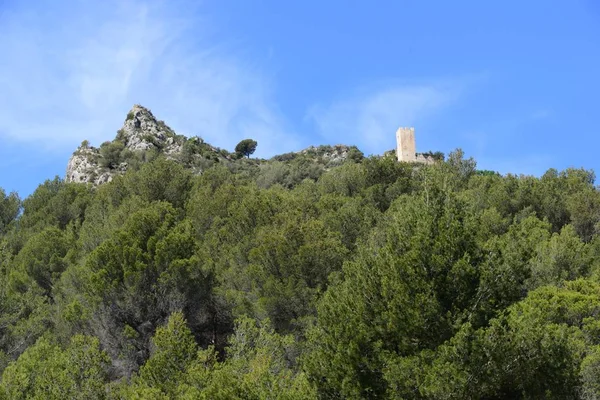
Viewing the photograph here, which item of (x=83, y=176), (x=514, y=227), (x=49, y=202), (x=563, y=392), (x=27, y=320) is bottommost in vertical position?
(x=563, y=392)

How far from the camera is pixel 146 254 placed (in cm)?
2027

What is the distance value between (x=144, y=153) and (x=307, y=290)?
40.7 meters

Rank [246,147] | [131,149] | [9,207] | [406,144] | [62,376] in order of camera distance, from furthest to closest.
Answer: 1. [246,147]
2. [406,144]
3. [131,149]
4. [9,207]
5. [62,376]

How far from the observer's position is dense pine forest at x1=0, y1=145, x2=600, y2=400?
10812 mm

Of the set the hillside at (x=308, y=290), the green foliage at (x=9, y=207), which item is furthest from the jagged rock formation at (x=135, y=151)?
the hillside at (x=308, y=290)

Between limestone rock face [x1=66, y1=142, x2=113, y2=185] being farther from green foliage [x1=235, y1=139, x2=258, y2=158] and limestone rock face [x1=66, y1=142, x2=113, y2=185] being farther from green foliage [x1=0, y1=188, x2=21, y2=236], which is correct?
green foliage [x1=235, y1=139, x2=258, y2=158]

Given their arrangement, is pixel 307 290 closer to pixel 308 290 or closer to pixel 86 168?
pixel 308 290

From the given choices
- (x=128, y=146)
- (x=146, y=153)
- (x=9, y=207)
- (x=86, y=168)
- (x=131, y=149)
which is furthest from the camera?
(x=128, y=146)

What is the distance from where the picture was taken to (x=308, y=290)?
766 inches

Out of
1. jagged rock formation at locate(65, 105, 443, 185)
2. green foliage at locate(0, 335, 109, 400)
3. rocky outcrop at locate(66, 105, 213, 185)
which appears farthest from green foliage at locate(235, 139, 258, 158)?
green foliage at locate(0, 335, 109, 400)

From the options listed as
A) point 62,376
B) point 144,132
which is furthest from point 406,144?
point 62,376

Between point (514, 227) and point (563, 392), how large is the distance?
43.9ft

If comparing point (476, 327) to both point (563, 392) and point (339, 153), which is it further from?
point (339, 153)

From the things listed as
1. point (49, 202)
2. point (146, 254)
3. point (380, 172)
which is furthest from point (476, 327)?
point (49, 202)
